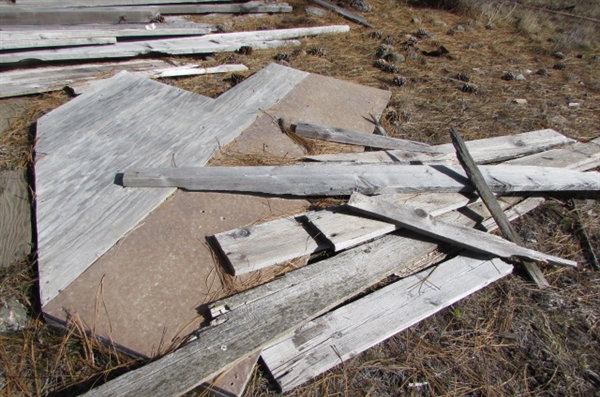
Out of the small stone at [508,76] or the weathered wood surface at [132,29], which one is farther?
the small stone at [508,76]

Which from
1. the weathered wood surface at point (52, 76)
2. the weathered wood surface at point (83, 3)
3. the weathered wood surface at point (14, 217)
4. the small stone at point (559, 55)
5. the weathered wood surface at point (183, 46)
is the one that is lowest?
the weathered wood surface at point (14, 217)

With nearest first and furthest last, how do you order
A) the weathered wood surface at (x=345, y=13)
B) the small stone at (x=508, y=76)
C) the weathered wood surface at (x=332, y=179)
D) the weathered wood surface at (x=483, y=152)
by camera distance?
the weathered wood surface at (x=332, y=179) → the weathered wood surface at (x=483, y=152) → the small stone at (x=508, y=76) → the weathered wood surface at (x=345, y=13)

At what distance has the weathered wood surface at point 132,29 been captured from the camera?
482 centimetres

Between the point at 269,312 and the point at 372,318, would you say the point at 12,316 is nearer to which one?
the point at 269,312

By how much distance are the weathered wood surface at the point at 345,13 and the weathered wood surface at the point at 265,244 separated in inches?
218

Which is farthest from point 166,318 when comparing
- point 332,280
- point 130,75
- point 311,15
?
point 311,15

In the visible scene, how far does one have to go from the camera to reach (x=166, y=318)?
7.32ft

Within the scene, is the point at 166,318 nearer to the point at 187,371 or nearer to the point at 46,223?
the point at 187,371

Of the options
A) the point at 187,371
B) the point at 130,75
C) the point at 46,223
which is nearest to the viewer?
the point at 187,371

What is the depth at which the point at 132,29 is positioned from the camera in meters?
5.27

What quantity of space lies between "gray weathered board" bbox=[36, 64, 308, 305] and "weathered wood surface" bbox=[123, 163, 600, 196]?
14 centimetres

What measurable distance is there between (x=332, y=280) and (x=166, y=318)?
93 cm

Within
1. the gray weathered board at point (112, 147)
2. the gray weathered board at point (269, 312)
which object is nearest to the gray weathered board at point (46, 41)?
the gray weathered board at point (112, 147)

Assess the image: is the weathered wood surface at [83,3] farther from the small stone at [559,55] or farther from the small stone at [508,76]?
the small stone at [559,55]
